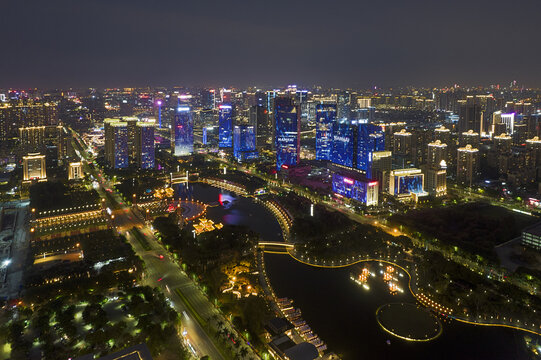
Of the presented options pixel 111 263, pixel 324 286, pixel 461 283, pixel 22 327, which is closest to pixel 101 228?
pixel 111 263

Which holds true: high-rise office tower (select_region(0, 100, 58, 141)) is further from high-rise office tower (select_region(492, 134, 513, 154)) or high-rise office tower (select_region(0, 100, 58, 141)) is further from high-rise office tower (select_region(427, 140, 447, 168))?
high-rise office tower (select_region(492, 134, 513, 154))

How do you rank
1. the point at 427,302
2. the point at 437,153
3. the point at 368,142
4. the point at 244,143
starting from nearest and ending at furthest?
1. the point at 427,302
2. the point at 368,142
3. the point at 437,153
4. the point at 244,143

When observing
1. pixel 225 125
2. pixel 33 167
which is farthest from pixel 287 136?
pixel 33 167

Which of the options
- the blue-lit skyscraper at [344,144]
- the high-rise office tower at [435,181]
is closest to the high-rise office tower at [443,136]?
the blue-lit skyscraper at [344,144]

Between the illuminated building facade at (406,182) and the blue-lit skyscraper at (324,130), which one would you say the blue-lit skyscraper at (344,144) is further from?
the illuminated building facade at (406,182)

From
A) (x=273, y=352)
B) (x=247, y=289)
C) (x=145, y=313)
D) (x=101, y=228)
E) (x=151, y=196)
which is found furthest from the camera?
(x=151, y=196)

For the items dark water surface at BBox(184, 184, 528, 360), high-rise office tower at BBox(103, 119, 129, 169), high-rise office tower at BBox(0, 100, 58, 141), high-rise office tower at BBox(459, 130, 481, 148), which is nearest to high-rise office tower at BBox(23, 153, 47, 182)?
high-rise office tower at BBox(103, 119, 129, 169)

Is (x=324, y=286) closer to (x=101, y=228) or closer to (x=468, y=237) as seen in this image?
(x=468, y=237)

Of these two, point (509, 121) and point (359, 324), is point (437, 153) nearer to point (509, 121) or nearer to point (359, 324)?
point (509, 121)
